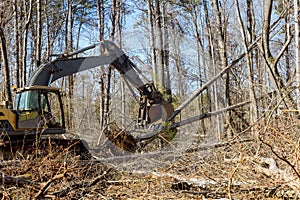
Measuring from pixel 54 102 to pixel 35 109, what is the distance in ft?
5.94

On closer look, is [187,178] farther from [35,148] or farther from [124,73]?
[124,73]

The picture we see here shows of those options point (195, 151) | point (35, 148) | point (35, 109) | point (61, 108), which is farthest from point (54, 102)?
point (195, 151)

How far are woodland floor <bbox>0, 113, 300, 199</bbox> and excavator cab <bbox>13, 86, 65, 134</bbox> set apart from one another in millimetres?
1669

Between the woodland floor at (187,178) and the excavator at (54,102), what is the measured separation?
4.31ft

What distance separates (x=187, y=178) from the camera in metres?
5.10

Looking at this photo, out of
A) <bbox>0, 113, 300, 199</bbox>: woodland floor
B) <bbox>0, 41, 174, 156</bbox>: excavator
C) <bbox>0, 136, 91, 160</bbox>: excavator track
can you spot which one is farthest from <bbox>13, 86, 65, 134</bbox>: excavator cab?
<bbox>0, 113, 300, 199</bbox>: woodland floor

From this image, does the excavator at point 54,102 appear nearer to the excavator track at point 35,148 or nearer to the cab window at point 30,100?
the cab window at point 30,100

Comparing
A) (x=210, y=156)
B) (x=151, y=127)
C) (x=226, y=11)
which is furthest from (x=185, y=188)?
(x=226, y=11)

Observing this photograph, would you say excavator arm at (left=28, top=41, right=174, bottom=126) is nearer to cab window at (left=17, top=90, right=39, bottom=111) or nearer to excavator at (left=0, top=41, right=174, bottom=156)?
excavator at (left=0, top=41, right=174, bottom=156)

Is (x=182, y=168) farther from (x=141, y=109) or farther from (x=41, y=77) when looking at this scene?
(x=41, y=77)

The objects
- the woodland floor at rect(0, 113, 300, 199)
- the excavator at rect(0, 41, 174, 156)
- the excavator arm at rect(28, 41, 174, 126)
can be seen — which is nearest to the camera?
the woodland floor at rect(0, 113, 300, 199)

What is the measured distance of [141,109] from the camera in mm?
8570

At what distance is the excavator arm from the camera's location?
8.14 meters

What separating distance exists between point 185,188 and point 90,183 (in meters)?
1.38
